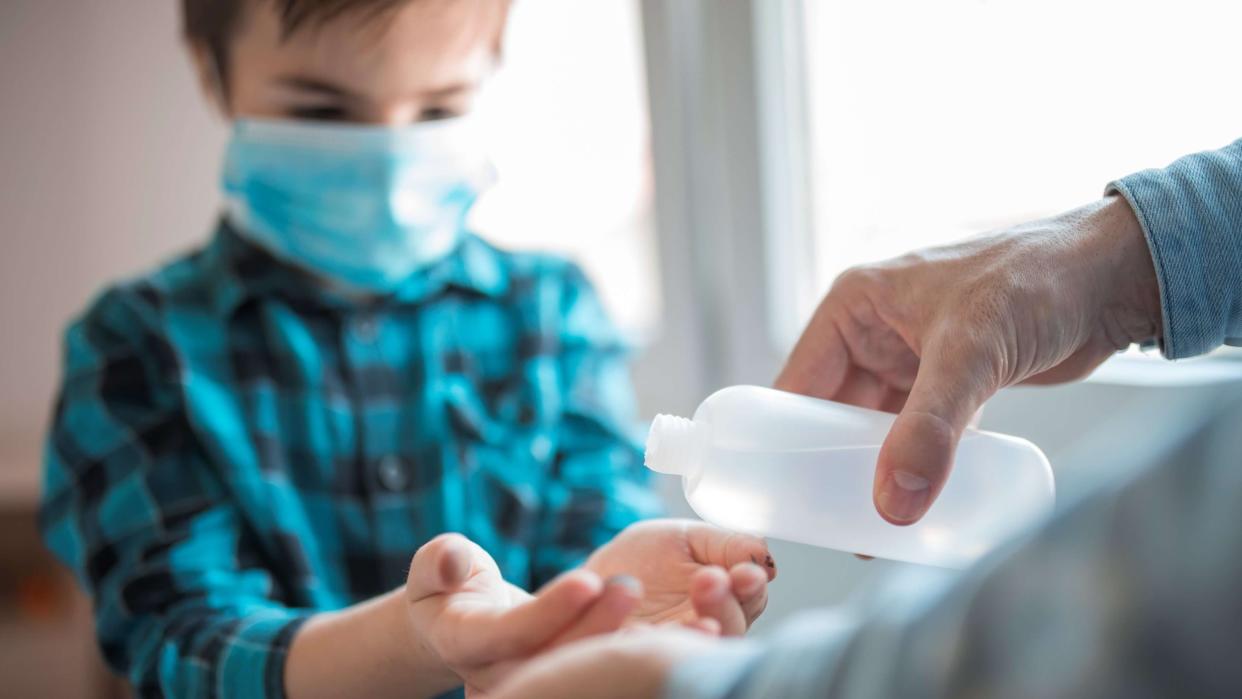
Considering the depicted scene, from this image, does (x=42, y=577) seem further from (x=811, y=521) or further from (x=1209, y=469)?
(x=1209, y=469)

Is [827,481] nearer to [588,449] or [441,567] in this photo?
[441,567]

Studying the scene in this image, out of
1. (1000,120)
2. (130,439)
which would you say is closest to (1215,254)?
(1000,120)

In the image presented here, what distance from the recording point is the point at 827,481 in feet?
1.70

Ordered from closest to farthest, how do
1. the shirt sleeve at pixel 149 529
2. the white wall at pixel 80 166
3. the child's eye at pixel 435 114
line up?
the shirt sleeve at pixel 149 529 → the child's eye at pixel 435 114 → the white wall at pixel 80 166

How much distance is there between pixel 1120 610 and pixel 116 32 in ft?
4.96

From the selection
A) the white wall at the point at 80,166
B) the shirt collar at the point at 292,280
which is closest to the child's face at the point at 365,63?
the shirt collar at the point at 292,280

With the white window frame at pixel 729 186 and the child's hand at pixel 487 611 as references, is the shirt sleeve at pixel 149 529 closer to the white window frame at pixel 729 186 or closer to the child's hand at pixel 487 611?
the child's hand at pixel 487 611

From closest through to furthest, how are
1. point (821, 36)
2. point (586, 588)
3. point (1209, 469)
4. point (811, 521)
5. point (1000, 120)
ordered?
point (1209, 469) < point (586, 588) < point (811, 521) < point (1000, 120) < point (821, 36)

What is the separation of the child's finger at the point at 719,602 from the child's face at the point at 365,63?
20.0 inches

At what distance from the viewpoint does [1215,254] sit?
0.56 metres

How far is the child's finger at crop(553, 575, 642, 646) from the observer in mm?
380

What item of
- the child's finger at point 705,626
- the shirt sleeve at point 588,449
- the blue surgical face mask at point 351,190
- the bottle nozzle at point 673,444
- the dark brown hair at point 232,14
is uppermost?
the dark brown hair at point 232,14

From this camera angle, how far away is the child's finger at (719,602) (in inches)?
15.8

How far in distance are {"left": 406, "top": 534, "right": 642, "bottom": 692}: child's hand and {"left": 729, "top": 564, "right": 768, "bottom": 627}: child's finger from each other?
46 mm
